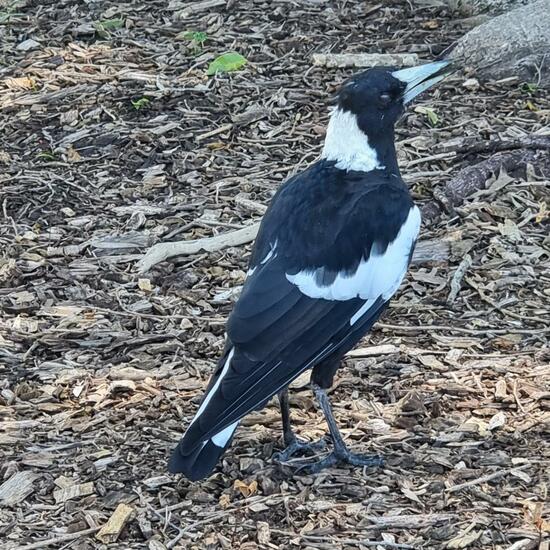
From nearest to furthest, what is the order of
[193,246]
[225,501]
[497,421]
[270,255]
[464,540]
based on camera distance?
[464,540] → [225,501] → [270,255] → [497,421] → [193,246]

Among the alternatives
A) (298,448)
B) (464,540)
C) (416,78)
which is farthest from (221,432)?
(416,78)

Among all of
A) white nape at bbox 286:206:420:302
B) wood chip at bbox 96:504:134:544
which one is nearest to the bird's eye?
white nape at bbox 286:206:420:302

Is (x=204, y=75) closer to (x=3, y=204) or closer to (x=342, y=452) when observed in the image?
(x=3, y=204)

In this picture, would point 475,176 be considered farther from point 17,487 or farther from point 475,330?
point 17,487

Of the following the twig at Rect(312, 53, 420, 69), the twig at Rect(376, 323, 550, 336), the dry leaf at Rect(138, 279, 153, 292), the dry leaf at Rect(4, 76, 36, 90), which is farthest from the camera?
the dry leaf at Rect(4, 76, 36, 90)

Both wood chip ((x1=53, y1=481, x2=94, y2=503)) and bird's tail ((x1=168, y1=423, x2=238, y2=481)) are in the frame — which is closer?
bird's tail ((x1=168, y1=423, x2=238, y2=481))

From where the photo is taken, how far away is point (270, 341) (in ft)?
Result: 12.3

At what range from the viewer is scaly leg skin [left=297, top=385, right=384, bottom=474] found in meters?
3.99

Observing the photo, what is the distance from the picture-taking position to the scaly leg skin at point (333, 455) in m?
3.99

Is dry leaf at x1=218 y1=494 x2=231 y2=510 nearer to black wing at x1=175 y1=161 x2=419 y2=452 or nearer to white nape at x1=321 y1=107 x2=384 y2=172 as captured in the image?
black wing at x1=175 y1=161 x2=419 y2=452

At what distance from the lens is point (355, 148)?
172 inches

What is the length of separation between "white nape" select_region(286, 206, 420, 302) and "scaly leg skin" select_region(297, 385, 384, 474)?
35 centimetres

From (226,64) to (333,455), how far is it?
11.8 feet

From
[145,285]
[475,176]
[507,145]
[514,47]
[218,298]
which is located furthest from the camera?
[514,47]
